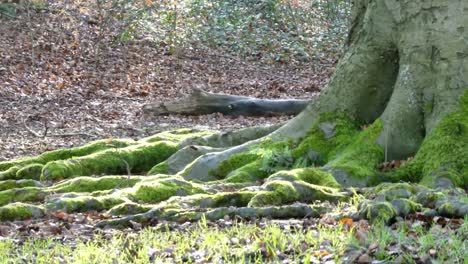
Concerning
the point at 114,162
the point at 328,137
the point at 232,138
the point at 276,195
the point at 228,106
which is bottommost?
the point at 114,162

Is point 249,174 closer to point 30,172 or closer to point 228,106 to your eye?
point 30,172

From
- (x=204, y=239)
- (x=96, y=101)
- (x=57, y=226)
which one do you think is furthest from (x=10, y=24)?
(x=204, y=239)

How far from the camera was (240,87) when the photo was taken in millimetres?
20250

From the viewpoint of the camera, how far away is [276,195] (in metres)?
7.52

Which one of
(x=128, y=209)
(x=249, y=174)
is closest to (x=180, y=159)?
(x=249, y=174)

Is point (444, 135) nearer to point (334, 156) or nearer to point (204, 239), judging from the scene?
point (334, 156)

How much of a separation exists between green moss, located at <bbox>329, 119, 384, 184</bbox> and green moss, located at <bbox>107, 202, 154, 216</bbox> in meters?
2.39

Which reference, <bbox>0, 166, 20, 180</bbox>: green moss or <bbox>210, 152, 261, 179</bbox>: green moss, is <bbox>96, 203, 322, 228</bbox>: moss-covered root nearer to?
<bbox>210, 152, 261, 179</bbox>: green moss

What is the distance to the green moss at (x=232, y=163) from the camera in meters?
9.65

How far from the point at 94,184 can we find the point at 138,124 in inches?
238

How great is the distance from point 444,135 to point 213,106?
8.07 metres

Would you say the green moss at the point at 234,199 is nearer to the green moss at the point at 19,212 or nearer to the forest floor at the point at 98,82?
the green moss at the point at 19,212

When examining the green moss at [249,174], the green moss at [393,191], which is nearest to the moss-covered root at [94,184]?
the green moss at [249,174]

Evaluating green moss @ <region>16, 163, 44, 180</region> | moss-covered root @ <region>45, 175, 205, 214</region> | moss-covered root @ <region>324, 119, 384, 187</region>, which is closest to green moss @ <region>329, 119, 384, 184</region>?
moss-covered root @ <region>324, 119, 384, 187</region>
